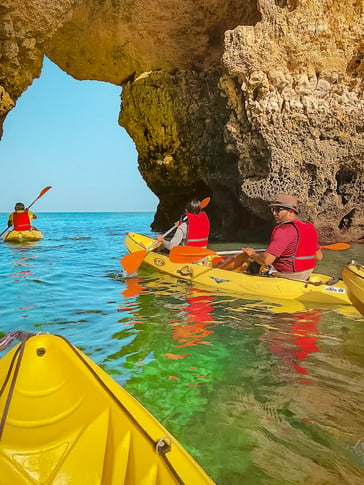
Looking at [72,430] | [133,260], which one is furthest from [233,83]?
[72,430]

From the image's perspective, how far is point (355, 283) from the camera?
4.27 m

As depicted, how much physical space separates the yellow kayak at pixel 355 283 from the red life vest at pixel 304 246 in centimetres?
53

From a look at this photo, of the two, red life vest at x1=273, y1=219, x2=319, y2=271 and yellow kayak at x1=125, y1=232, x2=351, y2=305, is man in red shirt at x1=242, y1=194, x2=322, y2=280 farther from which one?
yellow kayak at x1=125, y1=232, x2=351, y2=305

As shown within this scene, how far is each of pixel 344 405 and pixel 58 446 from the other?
5.79ft

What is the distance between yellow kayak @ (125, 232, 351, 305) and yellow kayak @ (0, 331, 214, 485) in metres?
3.58

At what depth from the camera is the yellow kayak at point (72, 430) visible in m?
1.47

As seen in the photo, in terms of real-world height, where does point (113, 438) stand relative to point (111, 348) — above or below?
above

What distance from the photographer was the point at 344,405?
2.53 m

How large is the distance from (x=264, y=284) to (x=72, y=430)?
387cm

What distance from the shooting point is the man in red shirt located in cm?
465

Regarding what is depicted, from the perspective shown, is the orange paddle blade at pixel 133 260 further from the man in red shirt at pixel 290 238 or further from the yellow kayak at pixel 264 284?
the man in red shirt at pixel 290 238

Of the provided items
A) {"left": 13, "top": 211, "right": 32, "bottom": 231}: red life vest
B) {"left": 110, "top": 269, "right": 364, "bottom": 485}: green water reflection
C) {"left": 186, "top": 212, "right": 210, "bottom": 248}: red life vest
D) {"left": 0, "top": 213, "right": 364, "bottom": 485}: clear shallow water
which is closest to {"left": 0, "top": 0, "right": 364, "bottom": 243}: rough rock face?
{"left": 13, "top": 211, "right": 32, "bottom": 231}: red life vest

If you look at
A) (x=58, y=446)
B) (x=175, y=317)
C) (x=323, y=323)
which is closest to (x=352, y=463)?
(x=58, y=446)

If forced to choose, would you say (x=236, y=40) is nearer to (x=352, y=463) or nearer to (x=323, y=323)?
(x=323, y=323)
